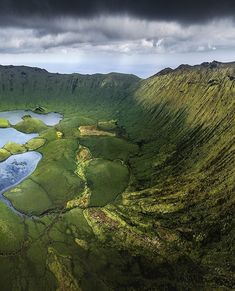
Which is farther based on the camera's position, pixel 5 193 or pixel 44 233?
pixel 5 193

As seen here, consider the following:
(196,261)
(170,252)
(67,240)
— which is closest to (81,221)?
(67,240)

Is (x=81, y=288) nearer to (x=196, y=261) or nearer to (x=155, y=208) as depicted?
(x=196, y=261)

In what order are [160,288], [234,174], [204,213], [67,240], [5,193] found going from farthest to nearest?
1. [5,193]
2. [234,174]
3. [204,213]
4. [67,240]
5. [160,288]

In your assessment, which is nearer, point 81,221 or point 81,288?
point 81,288

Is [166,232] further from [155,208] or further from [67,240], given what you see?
[67,240]

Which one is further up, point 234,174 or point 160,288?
point 234,174

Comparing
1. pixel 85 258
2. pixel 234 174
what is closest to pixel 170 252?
pixel 85 258

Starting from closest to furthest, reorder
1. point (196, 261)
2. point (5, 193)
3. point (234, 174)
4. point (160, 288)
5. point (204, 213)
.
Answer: point (160, 288), point (196, 261), point (204, 213), point (234, 174), point (5, 193)

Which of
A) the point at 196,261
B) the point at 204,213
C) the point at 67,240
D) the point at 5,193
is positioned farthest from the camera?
the point at 5,193

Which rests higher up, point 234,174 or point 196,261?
point 234,174
